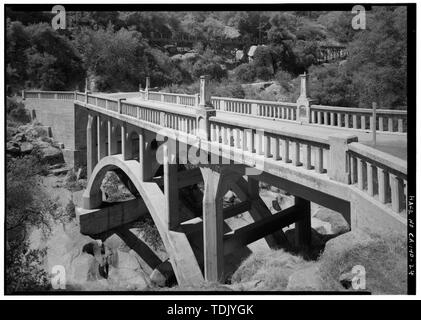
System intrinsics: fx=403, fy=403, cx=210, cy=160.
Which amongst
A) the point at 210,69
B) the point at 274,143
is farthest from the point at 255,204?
the point at 210,69

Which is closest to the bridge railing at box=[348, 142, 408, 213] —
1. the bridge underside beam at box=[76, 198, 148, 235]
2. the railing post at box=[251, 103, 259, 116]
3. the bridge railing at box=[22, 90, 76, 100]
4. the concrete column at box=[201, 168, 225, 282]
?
the concrete column at box=[201, 168, 225, 282]

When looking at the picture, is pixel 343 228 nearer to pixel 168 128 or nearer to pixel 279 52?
pixel 168 128

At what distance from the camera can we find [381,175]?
211 inches

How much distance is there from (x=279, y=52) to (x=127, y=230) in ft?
101

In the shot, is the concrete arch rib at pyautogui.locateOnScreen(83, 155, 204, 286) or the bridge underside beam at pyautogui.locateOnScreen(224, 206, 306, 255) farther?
the concrete arch rib at pyautogui.locateOnScreen(83, 155, 204, 286)

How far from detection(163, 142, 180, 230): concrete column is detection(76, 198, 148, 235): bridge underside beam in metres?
10.7

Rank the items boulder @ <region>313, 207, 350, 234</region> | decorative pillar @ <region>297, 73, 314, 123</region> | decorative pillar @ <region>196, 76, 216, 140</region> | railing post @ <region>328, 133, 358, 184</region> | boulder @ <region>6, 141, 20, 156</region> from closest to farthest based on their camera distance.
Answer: railing post @ <region>328, 133, 358, 184</region> → decorative pillar @ <region>196, 76, 216, 140</region> → decorative pillar @ <region>297, 73, 314, 123</region> → boulder @ <region>6, 141, 20, 156</region> → boulder @ <region>313, 207, 350, 234</region>

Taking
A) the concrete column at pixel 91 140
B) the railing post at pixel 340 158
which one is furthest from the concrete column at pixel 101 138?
the railing post at pixel 340 158

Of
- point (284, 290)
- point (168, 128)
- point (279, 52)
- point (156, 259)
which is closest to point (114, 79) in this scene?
point (279, 52)

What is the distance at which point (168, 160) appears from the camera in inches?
516

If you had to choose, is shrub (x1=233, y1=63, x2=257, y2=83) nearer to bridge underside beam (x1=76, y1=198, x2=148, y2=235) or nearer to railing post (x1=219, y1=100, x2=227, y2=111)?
bridge underside beam (x1=76, y1=198, x2=148, y2=235)

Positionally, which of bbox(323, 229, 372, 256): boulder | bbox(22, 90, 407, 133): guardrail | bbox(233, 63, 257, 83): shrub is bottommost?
bbox(323, 229, 372, 256): boulder

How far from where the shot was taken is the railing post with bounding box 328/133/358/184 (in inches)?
230

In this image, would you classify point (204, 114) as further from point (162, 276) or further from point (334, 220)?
point (334, 220)
